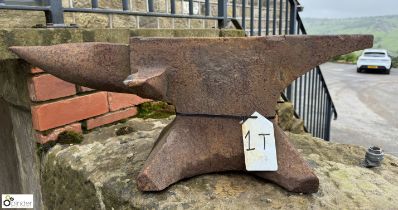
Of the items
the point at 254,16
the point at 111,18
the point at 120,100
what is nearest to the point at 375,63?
the point at 254,16

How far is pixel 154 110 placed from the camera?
183 centimetres

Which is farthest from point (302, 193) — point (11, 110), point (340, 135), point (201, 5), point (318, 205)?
point (340, 135)

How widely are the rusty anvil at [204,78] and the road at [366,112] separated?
12.3 feet

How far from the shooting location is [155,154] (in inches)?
38.3

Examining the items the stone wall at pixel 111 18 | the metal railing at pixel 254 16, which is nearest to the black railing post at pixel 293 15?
the metal railing at pixel 254 16

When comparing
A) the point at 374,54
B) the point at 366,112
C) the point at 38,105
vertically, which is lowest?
the point at 366,112

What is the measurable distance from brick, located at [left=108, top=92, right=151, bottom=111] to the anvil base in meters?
0.65

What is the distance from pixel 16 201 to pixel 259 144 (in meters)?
1.38

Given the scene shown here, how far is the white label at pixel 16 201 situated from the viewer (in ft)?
5.34

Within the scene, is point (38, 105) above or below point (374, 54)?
above

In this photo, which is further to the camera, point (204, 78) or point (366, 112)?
point (366, 112)

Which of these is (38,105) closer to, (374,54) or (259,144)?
(259,144)

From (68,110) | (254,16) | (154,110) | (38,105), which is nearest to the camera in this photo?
(38,105)

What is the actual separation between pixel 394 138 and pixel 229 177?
4.56m
